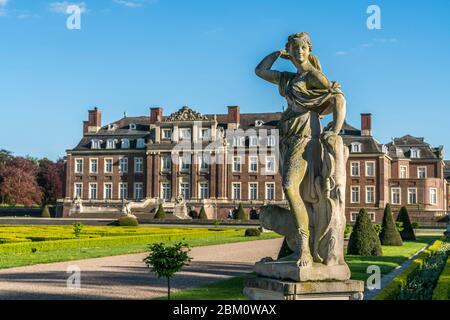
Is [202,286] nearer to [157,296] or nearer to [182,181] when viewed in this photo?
[157,296]

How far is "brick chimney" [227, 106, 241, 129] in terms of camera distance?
5074 centimetres

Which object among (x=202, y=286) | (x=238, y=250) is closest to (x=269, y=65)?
(x=202, y=286)

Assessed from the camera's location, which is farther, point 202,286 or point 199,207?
point 199,207

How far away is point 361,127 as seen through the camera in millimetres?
49625

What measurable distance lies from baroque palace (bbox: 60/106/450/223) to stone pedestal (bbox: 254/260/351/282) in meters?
42.3

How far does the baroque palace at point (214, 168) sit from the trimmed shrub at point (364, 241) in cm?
3095

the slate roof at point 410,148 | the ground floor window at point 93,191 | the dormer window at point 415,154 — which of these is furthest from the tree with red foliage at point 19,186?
the dormer window at point 415,154

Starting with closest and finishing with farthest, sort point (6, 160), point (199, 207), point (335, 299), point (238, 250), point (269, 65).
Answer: point (335, 299)
point (269, 65)
point (238, 250)
point (199, 207)
point (6, 160)

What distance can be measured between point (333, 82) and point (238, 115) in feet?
151

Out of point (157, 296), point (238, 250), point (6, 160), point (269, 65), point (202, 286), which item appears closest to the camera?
point (269, 65)

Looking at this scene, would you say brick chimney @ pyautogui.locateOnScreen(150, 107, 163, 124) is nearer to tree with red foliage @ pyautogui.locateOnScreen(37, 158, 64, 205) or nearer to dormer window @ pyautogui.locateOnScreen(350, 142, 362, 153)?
dormer window @ pyautogui.locateOnScreen(350, 142, 362, 153)

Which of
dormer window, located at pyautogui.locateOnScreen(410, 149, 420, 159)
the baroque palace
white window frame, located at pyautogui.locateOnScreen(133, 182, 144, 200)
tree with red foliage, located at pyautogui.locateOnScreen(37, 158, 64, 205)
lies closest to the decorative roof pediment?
the baroque palace

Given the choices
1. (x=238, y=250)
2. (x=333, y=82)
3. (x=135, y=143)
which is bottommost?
(x=238, y=250)

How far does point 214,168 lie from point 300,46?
1792 inches
